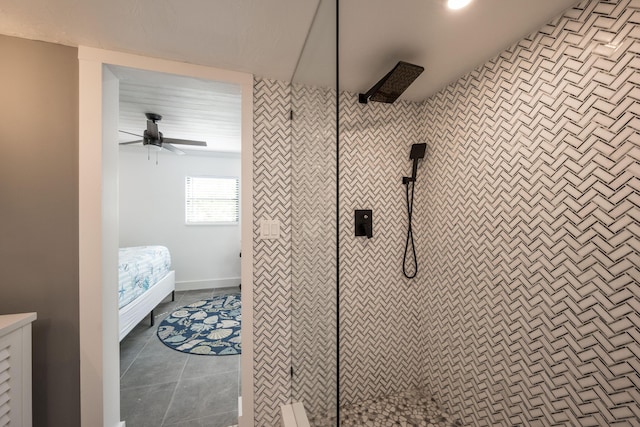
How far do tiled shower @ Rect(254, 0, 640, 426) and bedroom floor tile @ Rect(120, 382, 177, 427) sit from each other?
72 cm

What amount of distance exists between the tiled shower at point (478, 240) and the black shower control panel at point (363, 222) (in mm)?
46

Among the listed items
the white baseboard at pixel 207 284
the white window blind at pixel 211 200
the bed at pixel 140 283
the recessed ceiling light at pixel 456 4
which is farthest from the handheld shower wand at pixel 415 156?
the white baseboard at pixel 207 284

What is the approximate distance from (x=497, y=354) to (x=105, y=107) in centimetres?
232

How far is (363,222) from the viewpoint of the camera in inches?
58.5

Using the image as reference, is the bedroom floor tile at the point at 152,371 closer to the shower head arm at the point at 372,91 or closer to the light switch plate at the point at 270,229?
the light switch plate at the point at 270,229

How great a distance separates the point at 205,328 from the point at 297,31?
2.89 meters

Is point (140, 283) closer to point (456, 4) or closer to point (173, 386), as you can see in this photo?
point (173, 386)

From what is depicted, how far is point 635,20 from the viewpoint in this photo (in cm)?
71

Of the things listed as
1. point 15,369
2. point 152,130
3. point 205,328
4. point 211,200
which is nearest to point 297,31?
point 15,369

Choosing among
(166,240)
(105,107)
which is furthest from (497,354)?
(166,240)

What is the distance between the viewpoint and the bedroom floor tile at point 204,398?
152 cm

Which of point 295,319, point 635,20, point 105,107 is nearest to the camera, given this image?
point 635,20

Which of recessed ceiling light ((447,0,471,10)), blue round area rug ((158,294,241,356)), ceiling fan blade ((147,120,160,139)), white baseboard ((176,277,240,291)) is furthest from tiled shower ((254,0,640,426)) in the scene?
white baseboard ((176,277,240,291))

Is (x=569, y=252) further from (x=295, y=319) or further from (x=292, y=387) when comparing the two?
(x=292, y=387)
